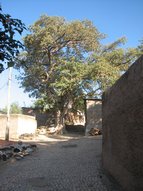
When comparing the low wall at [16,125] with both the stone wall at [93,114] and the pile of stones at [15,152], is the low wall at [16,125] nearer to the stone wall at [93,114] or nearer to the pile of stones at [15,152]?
the stone wall at [93,114]

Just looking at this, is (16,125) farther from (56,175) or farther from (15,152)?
(56,175)

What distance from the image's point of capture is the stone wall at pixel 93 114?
Answer: 28266mm

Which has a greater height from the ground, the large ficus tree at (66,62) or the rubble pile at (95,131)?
the large ficus tree at (66,62)

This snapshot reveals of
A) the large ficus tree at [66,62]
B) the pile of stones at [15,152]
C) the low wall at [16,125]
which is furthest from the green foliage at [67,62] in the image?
the pile of stones at [15,152]

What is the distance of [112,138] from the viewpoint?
9484mm

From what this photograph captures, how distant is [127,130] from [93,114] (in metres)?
21.2

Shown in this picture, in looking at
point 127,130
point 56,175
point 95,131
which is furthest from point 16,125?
point 127,130

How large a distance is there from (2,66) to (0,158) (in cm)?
1071

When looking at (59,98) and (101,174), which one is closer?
(101,174)

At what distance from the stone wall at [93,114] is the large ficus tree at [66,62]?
7.58ft

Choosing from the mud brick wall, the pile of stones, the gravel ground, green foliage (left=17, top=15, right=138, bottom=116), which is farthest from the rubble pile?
the mud brick wall

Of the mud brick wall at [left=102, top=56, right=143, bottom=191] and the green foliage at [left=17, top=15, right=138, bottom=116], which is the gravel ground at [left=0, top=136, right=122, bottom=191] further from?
the green foliage at [left=17, top=15, right=138, bottom=116]

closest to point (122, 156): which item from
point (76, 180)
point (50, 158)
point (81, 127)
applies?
point (76, 180)

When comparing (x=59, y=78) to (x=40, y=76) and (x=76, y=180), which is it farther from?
(x=76, y=180)
